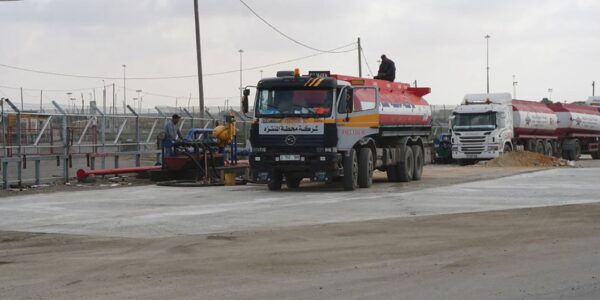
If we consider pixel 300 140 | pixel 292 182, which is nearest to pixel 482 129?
pixel 292 182

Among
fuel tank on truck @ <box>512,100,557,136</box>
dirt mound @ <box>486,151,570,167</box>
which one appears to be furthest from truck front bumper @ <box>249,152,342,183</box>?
fuel tank on truck @ <box>512,100,557,136</box>

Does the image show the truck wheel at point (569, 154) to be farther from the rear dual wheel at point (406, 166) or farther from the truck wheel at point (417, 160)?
the rear dual wheel at point (406, 166)

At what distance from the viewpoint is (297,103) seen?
23.1m

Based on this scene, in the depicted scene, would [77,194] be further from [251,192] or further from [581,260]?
[581,260]

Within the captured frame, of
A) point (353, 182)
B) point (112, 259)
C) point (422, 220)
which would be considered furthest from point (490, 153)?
point (112, 259)

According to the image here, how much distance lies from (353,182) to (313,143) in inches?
62.9

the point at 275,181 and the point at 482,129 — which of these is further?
the point at 482,129

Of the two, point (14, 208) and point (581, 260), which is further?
point (14, 208)

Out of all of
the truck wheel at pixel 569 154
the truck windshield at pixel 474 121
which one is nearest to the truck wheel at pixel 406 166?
the truck windshield at pixel 474 121

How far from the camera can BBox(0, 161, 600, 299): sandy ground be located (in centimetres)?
942

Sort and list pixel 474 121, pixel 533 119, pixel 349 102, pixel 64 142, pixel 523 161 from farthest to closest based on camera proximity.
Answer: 1. pixel 533 119
2. pixel 474 121
3. pixel 523 161
4. pixel 64 142
5. pixel 349 102

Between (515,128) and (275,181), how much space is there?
74.4 feet

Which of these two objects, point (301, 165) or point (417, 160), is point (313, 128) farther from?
point (417, 160)

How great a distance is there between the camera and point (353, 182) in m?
23.7
